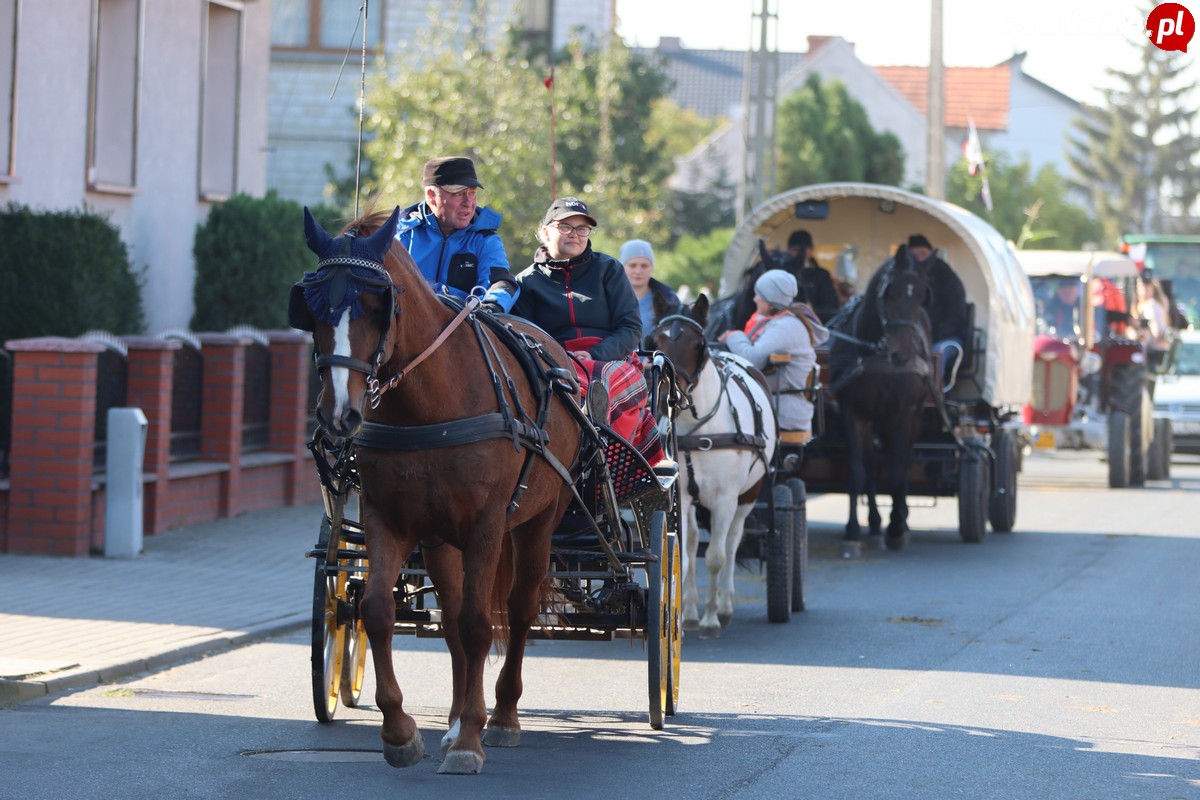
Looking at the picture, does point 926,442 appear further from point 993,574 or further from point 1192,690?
point 1192,690

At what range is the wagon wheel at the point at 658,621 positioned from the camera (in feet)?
24.2

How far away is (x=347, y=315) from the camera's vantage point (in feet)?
19.3

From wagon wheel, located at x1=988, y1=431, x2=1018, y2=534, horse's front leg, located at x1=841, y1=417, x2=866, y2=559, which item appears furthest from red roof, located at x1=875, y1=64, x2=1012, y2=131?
horse's front leg, located at x1=841, y1=417, x2=866, y2=559

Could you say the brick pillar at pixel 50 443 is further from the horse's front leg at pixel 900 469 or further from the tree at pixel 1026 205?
the tree at pixel 1026 205

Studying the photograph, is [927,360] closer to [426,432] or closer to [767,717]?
[767,717]

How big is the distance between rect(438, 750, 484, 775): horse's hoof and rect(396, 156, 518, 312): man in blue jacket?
6.34 feet

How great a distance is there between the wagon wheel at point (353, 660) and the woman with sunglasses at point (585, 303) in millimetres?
1319

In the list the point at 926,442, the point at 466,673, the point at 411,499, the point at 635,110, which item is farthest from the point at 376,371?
the point at 635,110

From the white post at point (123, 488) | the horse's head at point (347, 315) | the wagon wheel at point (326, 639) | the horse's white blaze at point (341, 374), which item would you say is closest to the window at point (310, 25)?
the white post at point (123, 488)

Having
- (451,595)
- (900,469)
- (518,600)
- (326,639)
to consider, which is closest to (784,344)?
(900,469)

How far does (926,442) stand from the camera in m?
15.6

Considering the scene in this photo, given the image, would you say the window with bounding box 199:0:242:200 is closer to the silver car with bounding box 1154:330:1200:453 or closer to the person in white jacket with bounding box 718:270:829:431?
the person in white jacket with bounding box 718:270:829:431

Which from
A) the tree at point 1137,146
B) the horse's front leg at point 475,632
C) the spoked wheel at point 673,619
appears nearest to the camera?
the horse's front leg at point 475,632

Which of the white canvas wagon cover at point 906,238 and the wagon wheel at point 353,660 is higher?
the white canvas wagon cover at point 906,238
